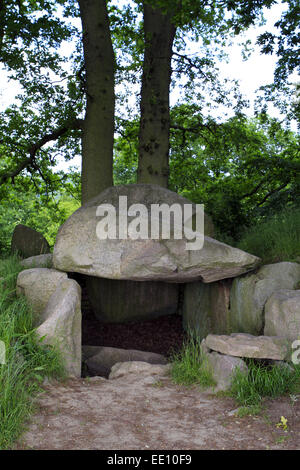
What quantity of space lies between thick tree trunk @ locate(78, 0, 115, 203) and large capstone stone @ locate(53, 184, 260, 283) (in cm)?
281

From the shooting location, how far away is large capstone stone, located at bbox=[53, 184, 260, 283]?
18.7 ft

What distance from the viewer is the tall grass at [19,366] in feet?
11.4

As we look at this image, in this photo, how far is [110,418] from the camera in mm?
3838

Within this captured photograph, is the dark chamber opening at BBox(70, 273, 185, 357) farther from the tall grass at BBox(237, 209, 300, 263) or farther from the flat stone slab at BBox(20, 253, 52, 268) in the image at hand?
the tall grass at BBox(237, 209, 300, 263)

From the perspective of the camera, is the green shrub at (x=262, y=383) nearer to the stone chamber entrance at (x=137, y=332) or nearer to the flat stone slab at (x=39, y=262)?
the stone chamber entrance at (x=137, y=332)

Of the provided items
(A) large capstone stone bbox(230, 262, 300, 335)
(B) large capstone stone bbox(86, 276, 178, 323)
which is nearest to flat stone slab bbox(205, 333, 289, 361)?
(A) large capstone stone bbox(230, 262, 300, 335)

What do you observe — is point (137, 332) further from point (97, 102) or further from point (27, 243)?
point (97, 102)

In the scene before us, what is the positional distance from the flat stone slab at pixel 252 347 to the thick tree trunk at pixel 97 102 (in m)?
4.70

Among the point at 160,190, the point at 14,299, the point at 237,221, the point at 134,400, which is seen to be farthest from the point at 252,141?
the point at 134,400

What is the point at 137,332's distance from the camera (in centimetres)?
791

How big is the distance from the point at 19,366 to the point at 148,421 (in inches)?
48.5

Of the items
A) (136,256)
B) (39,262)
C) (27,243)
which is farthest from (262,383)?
(27,243)

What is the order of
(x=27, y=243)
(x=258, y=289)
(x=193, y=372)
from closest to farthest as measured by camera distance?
(x=193, y=372), (x=258, y=289), (x=27, y=243)

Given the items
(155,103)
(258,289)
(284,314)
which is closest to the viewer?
(284,314)
